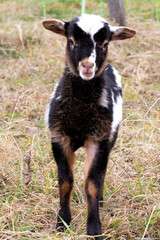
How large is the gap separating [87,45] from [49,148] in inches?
66.5

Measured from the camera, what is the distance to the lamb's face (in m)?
3.39

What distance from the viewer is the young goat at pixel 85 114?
11.3 feet

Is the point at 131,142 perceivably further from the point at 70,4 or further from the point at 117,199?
the point at 70,4

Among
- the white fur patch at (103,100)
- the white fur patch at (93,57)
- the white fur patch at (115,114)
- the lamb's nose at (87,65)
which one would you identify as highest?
the white fur patch at (93,57)

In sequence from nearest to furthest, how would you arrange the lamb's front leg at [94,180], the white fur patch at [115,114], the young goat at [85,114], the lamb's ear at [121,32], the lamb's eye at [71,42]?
the lamb's front leg at [94,180]
the young goat at [85,114]
the lamb's eye at [71,42]
the white fur patch at [115,114]
the lamb's ear at [121,32]

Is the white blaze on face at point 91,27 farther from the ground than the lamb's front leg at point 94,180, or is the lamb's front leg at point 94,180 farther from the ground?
the white blaze on face at point 91,27

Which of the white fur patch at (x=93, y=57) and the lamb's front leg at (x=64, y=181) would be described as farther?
the lamb's front leg at (x=64, y=181)

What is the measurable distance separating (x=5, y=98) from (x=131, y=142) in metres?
2.07

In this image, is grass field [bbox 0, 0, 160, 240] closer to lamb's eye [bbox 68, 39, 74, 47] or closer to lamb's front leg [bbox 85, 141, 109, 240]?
lamb's front leg [bbox 85, 141, 109, 240]

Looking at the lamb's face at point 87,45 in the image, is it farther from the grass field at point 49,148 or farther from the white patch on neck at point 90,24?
the grass field at point 49,148

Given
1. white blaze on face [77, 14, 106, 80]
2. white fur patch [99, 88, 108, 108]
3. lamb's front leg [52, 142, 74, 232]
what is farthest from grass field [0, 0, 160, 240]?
white blaze on face [77, 14, 106, 80]

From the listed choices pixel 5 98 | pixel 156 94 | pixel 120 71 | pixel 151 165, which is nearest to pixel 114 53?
pixel 120 71

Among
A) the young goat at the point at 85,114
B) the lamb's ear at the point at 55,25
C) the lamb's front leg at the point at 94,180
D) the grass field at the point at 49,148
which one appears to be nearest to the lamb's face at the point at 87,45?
the young goat at the point at 85,114

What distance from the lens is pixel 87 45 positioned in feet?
11.3
